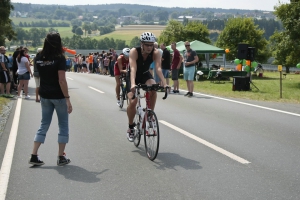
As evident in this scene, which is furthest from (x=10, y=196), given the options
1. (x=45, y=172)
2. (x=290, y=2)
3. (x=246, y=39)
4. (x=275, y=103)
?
(x=246, y=39)

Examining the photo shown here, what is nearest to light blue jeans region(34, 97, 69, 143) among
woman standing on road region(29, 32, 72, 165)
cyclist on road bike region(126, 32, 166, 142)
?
woman standing on road region(29, 32, 72, 165)

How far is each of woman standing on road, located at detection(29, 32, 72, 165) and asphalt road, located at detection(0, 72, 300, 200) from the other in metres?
0.41

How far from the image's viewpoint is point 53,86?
7070mm

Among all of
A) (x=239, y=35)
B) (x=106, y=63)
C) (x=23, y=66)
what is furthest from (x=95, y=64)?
(x=239, y=35)

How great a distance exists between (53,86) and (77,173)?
1250 millimetres

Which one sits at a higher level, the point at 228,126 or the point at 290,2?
the point at 290,2

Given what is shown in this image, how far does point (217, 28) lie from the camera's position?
191125 millimetres

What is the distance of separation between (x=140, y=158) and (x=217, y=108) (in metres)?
6.52

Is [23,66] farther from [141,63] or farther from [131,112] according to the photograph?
[141,63]

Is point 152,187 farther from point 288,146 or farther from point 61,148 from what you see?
point 288,146

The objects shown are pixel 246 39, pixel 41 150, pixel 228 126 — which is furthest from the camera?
pixel 246 39

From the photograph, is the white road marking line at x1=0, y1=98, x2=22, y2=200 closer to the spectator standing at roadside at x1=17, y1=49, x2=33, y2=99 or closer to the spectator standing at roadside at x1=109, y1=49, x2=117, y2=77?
the spectator standing at roadside at x1=17, y1=49, x2=33, y2=99

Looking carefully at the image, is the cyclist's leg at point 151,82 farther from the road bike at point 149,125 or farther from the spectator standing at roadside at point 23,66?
the spectator standing at roadside at point 23,66

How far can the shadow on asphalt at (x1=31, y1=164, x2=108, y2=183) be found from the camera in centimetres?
653
